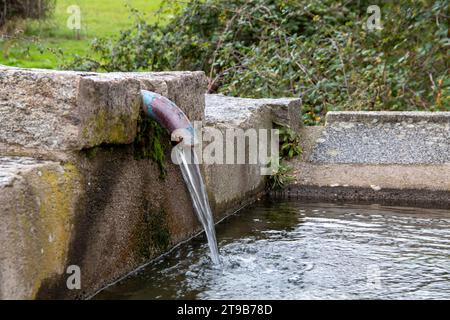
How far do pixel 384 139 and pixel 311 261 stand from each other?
259cm

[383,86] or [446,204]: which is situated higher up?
[383,86]

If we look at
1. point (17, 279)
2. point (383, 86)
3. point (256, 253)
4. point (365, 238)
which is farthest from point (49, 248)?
point (383, 86)

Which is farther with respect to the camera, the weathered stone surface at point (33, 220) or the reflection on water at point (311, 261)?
the reflection on water at point (311, 261)

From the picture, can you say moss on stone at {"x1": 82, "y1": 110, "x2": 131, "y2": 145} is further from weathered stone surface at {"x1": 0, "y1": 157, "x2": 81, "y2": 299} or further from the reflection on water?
the reflection on water

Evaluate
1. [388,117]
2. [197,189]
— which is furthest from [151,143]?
[388,117]

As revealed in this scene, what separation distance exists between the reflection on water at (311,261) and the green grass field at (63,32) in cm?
429

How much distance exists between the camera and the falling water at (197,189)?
4512 millimetres

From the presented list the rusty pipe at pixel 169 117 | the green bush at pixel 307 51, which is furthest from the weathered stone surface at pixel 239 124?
the green bush at pixel 307 51

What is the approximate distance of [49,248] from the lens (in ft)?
11.3

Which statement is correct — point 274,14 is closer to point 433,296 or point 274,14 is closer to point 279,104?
point 279,104

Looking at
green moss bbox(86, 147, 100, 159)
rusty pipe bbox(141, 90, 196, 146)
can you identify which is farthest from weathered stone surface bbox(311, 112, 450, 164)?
green moss bbox(86, 147, 100, 159)

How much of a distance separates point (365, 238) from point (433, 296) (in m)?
1.17

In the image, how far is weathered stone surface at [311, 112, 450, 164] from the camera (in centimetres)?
657

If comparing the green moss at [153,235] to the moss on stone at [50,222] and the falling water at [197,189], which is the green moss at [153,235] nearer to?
the falling water at [197,189]
